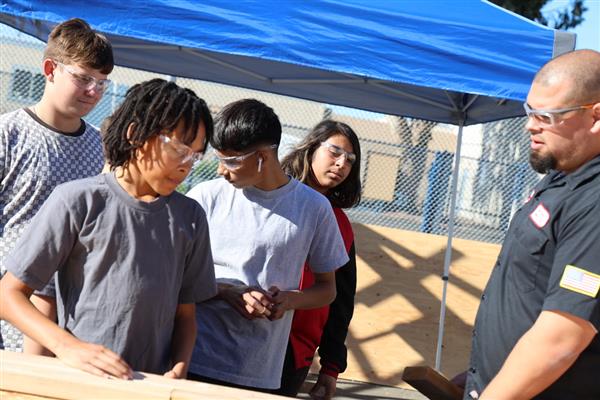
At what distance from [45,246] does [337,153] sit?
6.01 ft

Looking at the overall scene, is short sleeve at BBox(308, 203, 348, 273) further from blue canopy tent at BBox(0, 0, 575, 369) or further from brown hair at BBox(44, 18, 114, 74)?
blue canopy tent at BBox(0, 0, 575, 369)

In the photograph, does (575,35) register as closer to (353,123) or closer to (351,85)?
(351,85)

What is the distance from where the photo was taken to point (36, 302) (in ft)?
6.22

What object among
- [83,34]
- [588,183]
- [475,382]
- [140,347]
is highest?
[83,34]

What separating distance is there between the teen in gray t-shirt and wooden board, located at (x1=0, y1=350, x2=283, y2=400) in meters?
0.72

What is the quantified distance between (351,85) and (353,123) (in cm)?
675

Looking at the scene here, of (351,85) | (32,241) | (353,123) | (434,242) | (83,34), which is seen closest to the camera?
(32,241)

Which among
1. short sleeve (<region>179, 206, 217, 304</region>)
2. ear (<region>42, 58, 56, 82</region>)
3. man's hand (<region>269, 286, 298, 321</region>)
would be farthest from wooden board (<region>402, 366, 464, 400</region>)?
ear (<region>42, 58, 56, 82</region>)

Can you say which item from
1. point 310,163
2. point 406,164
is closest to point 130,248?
point 310,163

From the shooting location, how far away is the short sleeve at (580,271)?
70.0 inches

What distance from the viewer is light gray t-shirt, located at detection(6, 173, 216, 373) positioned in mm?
1777

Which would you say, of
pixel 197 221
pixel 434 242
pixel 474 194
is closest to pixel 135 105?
pixel 197 221

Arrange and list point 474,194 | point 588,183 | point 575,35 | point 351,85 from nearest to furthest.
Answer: point 588,183, point 575,35, point 351,85, point 474,194

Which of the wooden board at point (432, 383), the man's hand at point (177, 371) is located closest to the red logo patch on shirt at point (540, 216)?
the wooden board at point (432, 383)
